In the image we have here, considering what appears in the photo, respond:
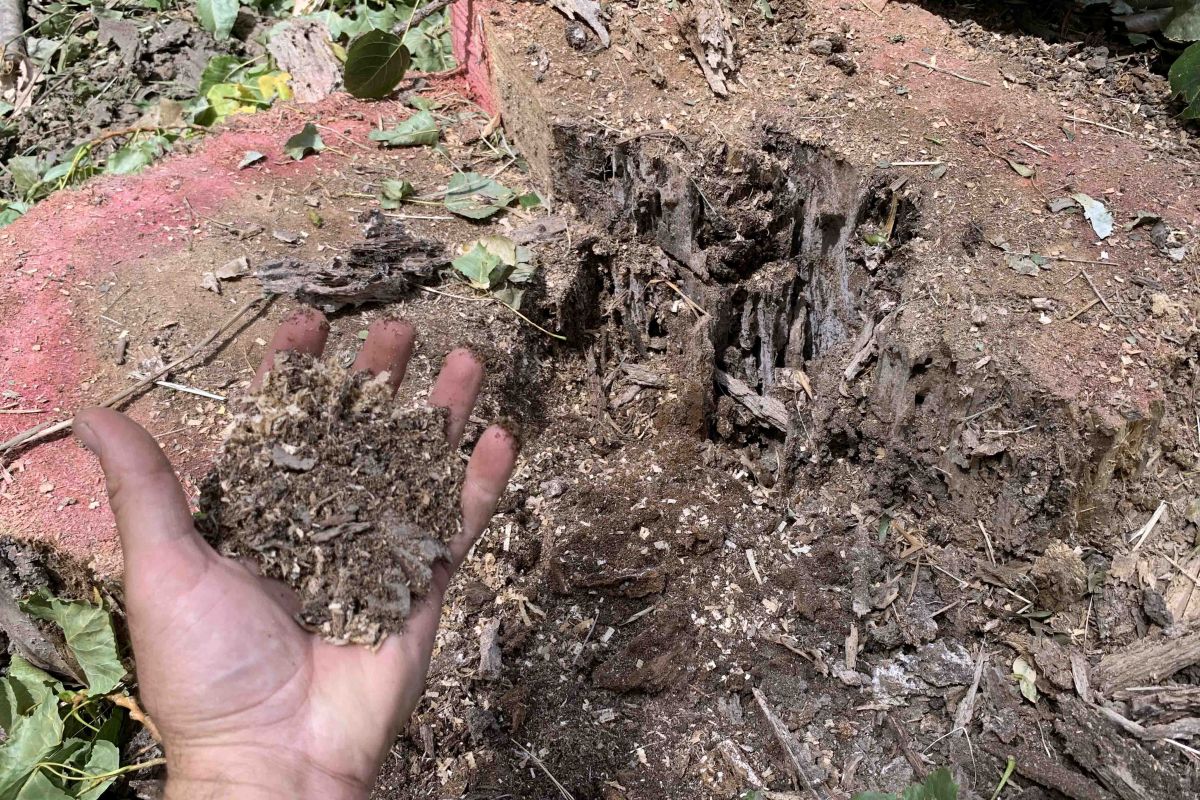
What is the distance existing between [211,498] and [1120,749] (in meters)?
2.40

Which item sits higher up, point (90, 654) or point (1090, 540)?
point (1090, 540)

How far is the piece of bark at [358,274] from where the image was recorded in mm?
2574

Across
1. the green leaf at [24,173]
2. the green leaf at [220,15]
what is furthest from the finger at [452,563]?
the green leaf at [220,15]

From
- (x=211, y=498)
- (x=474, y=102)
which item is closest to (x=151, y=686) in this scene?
(x=211, y=498)

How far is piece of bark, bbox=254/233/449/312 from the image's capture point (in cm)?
257

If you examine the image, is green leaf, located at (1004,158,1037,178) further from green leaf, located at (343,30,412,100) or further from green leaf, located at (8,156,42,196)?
green leaf, located at (8,156,42,196)

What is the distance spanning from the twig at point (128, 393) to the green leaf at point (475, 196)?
816 mm

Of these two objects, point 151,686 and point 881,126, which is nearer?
point 151,686

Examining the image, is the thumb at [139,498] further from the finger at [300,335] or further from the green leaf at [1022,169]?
the green leaf at [1022,169]

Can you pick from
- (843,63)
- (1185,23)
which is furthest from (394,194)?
(1185,23)

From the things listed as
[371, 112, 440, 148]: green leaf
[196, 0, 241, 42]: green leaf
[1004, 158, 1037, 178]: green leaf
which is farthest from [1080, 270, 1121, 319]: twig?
[196, 0, 241, 42]: green leaf

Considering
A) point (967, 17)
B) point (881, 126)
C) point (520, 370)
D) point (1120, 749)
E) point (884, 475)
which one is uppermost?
point (967, 17)

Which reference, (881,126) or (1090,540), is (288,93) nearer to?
(881,126)

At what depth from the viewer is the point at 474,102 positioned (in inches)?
139
